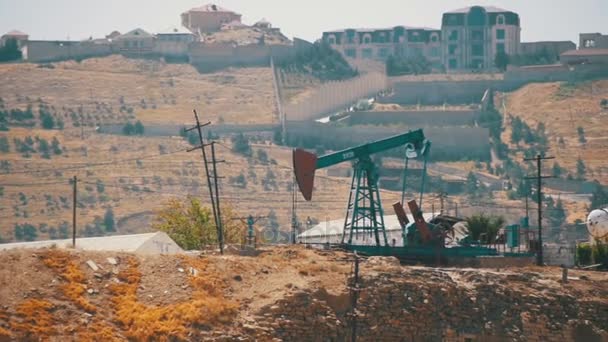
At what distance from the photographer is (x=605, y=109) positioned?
15088 centimetres

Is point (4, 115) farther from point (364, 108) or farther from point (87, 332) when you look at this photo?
point (87, 332)

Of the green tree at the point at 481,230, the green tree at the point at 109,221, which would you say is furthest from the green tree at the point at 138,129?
the green tree at the point at 481,230

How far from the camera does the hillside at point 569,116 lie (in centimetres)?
13588

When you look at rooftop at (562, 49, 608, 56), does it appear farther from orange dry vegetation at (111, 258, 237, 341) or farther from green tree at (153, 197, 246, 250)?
orange dry vegetation at (111, 258, 237, 341)

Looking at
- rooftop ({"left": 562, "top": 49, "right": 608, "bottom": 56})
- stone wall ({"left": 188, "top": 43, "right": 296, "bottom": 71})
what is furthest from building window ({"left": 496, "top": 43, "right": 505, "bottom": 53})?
stone wall ({"left": 188, "top": 43, "right": 296, "bottom": 71})

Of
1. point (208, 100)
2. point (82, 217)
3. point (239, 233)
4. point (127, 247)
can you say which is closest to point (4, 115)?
point (208, 100)

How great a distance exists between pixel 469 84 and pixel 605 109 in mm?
18513

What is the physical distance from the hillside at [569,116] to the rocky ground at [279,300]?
81953mm

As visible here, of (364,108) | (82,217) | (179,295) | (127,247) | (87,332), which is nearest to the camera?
(87,332)

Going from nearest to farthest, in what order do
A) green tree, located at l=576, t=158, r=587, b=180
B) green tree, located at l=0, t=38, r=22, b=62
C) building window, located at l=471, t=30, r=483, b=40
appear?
green tree, located at l=576, t=158, r=587, b=180 < green tree, located at l=0, t=38, r=22, b=62 < building window, located at l=471, t=30, r=483, b=40

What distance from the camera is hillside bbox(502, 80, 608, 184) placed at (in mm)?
135875

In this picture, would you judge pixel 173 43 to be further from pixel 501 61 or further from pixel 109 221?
pixel 109 221

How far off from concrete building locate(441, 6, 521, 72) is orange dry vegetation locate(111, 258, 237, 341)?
146309 mm

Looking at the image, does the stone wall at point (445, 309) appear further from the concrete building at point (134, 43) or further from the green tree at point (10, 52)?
the concrete building at point (134, 43)
